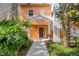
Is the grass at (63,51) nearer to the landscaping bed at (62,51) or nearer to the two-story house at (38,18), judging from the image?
the landscaping bed at (62,51)

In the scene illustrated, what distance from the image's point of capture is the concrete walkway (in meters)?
2.18

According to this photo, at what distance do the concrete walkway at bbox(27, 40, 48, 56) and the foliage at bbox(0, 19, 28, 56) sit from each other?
0.11 meters

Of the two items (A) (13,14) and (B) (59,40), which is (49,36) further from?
(A) (13,14)

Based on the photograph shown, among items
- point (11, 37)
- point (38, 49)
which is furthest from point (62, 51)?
point (11, 37)

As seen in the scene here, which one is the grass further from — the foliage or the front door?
the foliage

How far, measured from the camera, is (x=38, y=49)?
2195mm

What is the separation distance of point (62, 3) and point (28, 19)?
1.15ft

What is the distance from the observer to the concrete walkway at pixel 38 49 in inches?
85.8

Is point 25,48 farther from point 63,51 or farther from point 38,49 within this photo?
point 63,51

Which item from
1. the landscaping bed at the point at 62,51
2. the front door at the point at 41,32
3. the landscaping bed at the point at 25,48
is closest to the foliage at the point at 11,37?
the landscaping bed at the point at 25,48

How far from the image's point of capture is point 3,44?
84.6 inches

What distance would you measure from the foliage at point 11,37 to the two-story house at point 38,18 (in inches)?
3.4

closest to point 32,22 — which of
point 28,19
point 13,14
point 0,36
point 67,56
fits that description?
point 28,19

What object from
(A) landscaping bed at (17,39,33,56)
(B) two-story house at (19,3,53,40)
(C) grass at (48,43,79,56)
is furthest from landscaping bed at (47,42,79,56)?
(A) landscaping bed at (17,39,33,56)
